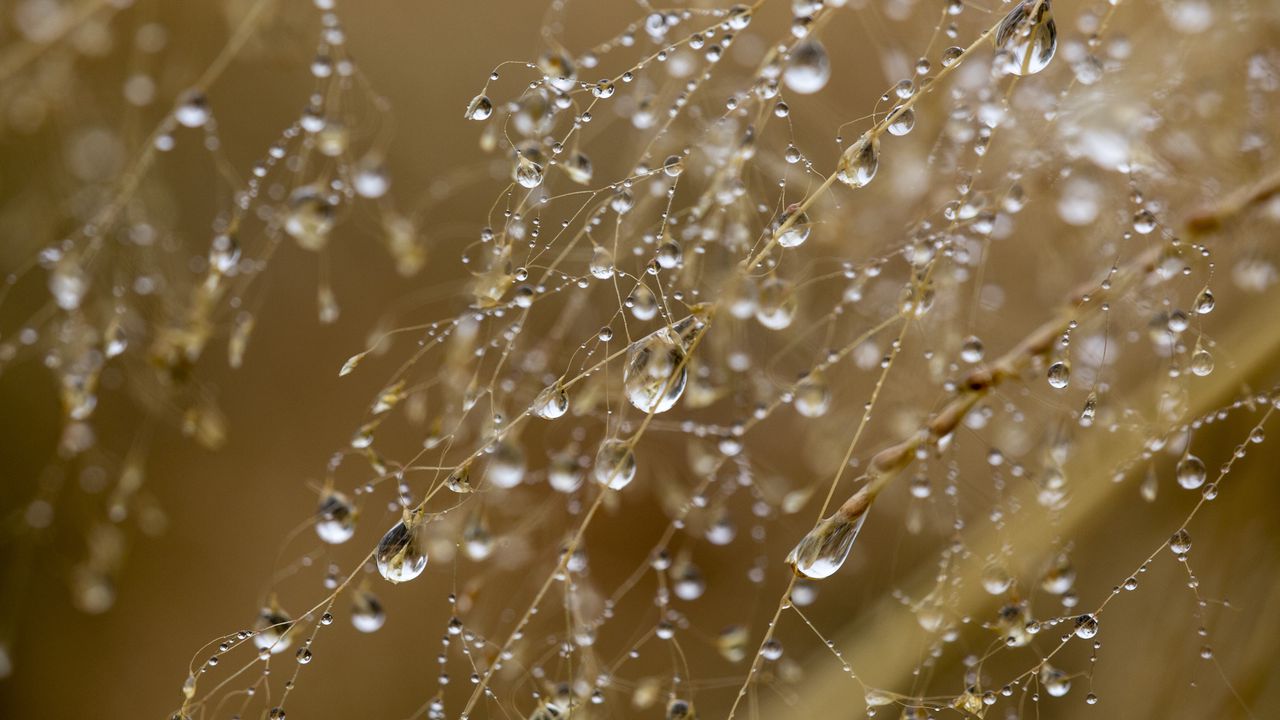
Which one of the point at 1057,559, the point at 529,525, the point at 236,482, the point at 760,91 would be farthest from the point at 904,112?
the point at 236,482

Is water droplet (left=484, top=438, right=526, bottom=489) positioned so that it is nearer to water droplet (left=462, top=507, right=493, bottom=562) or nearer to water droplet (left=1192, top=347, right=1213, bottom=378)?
water droplet (left=462, top=507, right=493, bottom=562)

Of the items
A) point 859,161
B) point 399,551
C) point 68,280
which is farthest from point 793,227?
point 68,280

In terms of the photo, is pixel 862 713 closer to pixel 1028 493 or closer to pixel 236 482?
pixel 1028 493

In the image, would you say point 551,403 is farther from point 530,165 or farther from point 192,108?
point 192,108

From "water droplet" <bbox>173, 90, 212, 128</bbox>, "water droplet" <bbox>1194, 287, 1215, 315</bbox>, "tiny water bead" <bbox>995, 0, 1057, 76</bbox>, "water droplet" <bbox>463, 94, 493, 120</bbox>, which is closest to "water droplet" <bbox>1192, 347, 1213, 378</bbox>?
"water droplet" <bbox>1194, 287, 1215, 315</bbox>

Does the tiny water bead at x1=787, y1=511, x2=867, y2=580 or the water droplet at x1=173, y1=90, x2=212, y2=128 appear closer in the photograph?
the tiny water bead at x1=787, y1=511, x2=867, y2=580

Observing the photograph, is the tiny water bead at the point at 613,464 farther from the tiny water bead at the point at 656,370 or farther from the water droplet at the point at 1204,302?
the water droplet at the point at 1204,302
